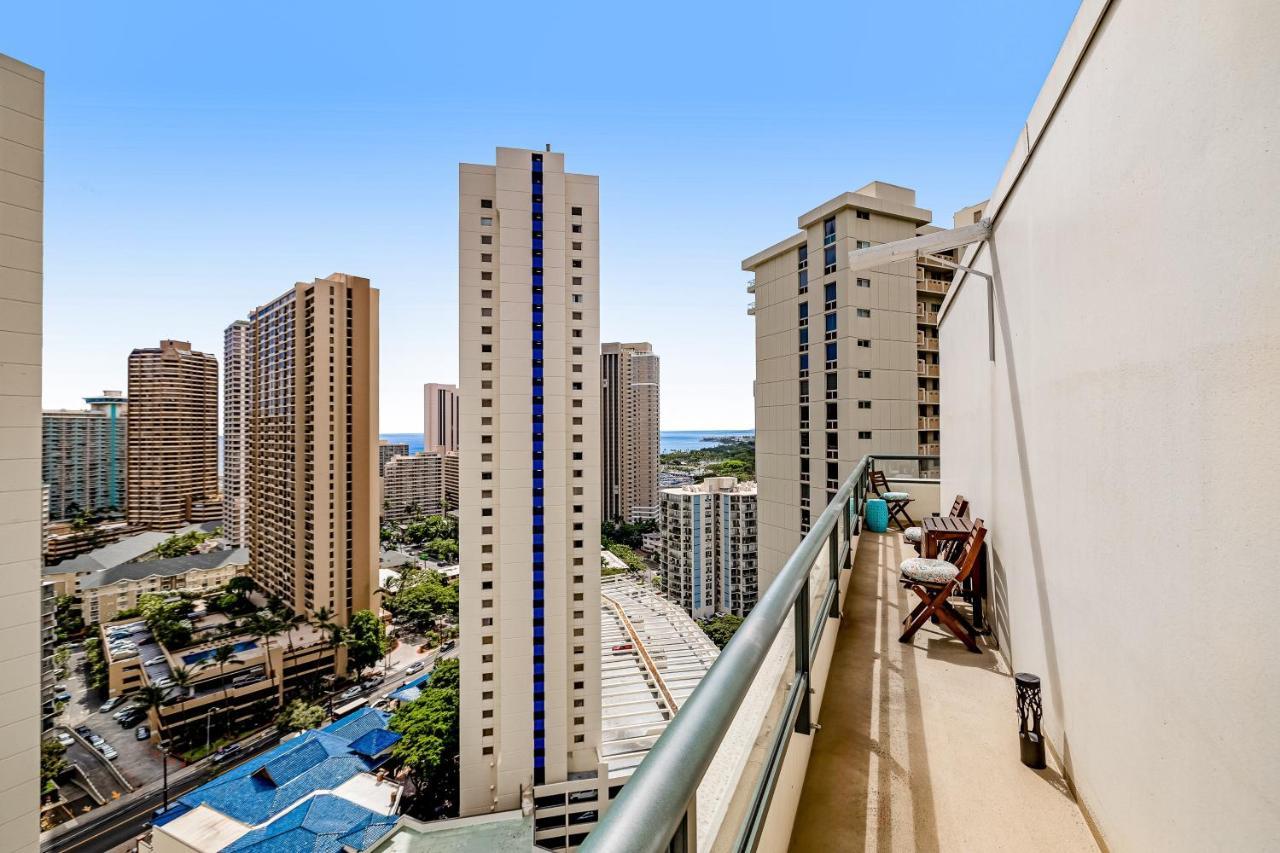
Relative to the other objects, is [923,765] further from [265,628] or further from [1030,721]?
[265,628]

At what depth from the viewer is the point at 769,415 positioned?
21281 millimetres

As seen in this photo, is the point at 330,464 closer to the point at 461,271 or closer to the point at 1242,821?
the point at 461,271

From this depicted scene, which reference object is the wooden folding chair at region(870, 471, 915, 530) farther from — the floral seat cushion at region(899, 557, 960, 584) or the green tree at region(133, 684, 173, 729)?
the green tree at region(133, 684, 173, 729)

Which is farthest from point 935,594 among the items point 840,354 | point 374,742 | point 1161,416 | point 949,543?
point 374,742

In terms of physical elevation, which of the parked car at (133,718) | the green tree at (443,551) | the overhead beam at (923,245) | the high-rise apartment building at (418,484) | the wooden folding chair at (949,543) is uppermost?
the overhead beam at (923,245)

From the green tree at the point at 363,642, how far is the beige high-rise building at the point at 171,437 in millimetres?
40193

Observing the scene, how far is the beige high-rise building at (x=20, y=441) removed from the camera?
8055mm

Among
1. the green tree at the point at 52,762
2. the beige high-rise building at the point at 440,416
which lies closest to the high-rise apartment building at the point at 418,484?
the beige high-rise building at the point at 440,416

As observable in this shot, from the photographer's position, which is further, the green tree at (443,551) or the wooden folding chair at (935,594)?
the green tree at (443,551)

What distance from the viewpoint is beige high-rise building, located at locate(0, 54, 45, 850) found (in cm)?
805

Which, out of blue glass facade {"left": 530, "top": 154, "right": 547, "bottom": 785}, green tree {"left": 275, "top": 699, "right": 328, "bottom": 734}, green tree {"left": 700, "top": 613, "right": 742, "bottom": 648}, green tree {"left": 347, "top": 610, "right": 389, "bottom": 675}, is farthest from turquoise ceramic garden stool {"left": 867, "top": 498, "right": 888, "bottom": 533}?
green tree {"left": 347, "top": 610, "right": 389, "bottom": 675}

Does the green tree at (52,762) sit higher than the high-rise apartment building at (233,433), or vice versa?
the high-rise apartment building at (233,433)

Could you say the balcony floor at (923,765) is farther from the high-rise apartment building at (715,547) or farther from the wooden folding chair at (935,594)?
the high-rise apartment building at (715,547)

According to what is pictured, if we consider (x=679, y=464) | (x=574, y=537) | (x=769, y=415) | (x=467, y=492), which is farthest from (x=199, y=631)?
(x=679, y=464)
